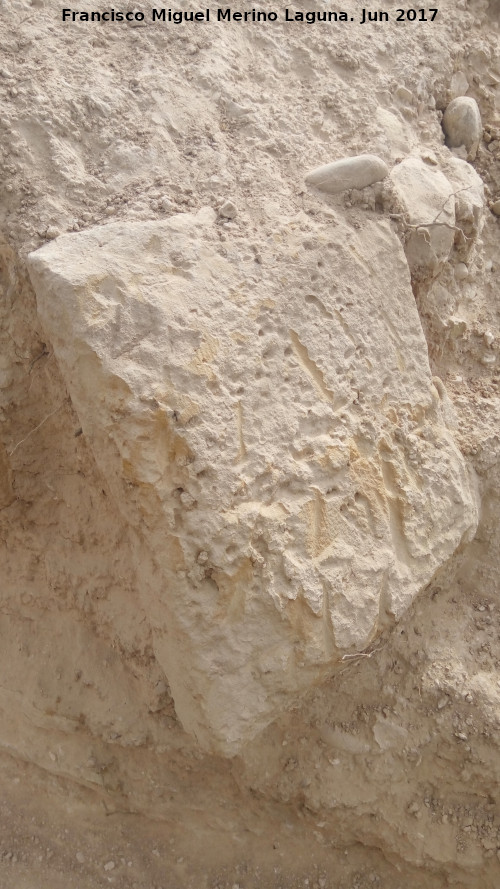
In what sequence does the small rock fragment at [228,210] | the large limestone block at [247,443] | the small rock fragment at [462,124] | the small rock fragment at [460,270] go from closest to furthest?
the large limestone block at [247,443], the small rock fragment at [228,210], the small rock fragment at [460,270], the small rock fragment at [462,124]

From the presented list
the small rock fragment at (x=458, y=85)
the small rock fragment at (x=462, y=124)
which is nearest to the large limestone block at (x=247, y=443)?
the small rock fragment at (x=462, y=124)

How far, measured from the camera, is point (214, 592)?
1.44 meters

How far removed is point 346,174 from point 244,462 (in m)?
0.79

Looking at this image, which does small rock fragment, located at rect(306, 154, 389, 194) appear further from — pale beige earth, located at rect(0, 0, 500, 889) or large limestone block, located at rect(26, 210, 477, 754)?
large limestone block, located at rect(26, 210, 477, 754)

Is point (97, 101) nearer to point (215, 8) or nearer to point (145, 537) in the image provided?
point (215, 8)

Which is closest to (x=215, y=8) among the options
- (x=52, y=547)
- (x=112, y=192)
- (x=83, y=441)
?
(x=112, y=192)

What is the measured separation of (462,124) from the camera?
85.6 inches

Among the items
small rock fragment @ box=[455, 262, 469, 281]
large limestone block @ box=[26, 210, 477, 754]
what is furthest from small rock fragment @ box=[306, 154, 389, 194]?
small rock fragment @ box=[455, 262, 469, 281]

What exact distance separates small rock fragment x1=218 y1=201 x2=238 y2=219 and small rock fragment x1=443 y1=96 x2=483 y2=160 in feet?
3.14

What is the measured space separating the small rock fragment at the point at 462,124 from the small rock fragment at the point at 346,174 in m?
0.59

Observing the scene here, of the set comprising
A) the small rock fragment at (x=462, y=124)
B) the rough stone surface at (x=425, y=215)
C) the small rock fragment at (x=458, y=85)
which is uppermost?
the small rock fragment at (x=458, y=85)

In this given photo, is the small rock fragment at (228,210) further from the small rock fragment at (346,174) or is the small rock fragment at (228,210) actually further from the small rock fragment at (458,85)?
the small rock fragment at (458,85)

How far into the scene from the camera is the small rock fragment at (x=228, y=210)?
1.61 m

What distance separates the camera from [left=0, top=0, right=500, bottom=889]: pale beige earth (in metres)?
1.45
